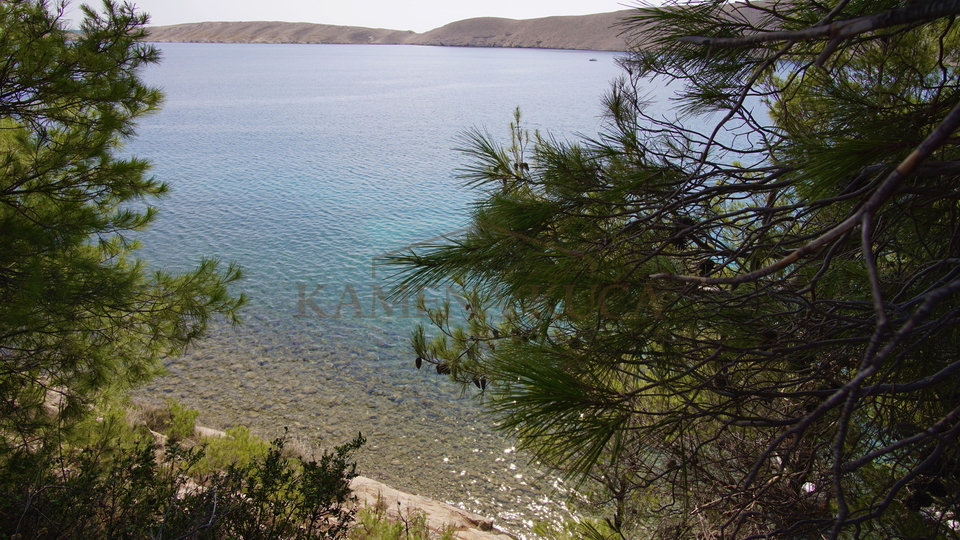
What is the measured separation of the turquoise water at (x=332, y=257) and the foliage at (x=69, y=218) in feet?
6.04

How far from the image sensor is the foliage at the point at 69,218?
2.38 m

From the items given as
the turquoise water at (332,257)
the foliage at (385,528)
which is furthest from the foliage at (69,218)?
the turquoise water at (332,257)

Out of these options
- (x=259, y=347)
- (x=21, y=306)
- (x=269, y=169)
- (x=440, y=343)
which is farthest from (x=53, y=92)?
(x=269, y=169)

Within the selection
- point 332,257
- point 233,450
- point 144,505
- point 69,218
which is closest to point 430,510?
point 233,450

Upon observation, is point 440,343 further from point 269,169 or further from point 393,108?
point 393,108

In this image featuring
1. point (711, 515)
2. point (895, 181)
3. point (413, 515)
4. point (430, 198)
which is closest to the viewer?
point (895, 181)

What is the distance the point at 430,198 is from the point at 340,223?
2.06 m

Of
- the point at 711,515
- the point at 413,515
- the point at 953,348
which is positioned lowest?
A: the point at 413,515

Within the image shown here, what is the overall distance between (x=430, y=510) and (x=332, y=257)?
558 cm

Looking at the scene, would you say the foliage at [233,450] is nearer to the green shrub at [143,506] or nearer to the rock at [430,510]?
the rock at [430,510]

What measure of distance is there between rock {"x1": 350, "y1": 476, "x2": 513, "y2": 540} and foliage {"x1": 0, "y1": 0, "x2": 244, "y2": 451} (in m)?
1.51

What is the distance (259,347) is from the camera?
6090 millimetres

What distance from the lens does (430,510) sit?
11.6ft

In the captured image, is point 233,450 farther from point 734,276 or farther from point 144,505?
point 734,276
